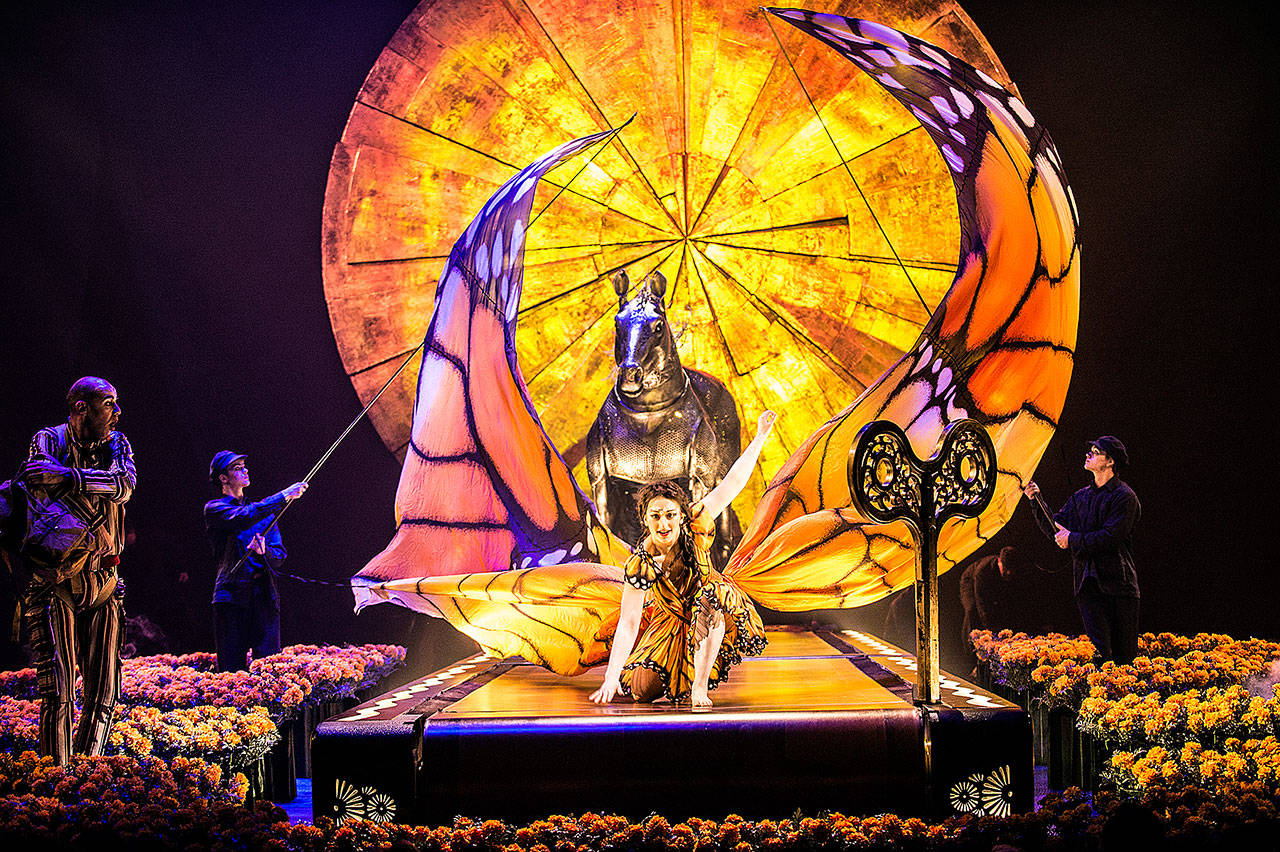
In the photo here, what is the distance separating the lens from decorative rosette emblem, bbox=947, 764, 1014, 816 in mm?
3209

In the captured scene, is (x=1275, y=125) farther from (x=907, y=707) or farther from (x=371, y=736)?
(x=371, y=736)

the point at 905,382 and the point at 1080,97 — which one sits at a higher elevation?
the point at 1080,97

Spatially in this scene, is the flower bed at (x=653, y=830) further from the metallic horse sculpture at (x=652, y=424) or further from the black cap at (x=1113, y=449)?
the metallic horse sculpture at (x=652, y=424)

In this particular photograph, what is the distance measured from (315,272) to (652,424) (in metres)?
2.34

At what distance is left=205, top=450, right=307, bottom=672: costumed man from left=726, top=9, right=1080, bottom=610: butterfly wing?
246cm

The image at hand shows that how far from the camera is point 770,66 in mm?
5035

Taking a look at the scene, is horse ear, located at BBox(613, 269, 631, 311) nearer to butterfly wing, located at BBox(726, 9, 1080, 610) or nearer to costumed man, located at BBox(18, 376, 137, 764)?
butterfly wing, located at BBox(726, 9, 1080, 610)

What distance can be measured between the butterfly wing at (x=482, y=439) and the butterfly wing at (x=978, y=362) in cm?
98

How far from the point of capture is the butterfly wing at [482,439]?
441cm

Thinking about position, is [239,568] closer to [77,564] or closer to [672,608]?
[77,564]

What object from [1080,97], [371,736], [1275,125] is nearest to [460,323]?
[371,736]

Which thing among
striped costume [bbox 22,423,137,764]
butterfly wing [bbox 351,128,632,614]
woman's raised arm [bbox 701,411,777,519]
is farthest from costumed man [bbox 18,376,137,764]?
woman's raised arm [bbox 701,411,777,519]

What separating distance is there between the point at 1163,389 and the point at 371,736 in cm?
458

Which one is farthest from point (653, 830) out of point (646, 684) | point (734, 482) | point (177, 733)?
point (177, 733)
